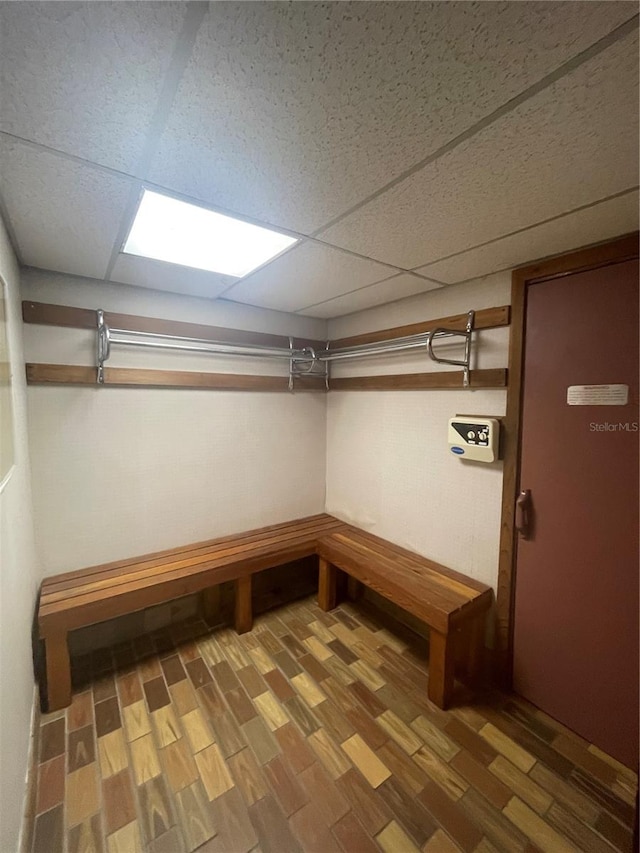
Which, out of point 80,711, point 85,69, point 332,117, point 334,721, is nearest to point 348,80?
point 332,117

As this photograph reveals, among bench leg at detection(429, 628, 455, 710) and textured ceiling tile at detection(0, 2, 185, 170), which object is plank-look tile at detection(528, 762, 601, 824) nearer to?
bench leg at detection(429, 628, 455, 710)

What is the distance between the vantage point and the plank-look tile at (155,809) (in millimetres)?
1197

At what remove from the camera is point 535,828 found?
1.23 metres

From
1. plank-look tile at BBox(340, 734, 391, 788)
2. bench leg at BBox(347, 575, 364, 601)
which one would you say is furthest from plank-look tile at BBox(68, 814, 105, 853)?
bench leg at BBox(347, 575, 364, 601)

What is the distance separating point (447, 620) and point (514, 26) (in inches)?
77.4

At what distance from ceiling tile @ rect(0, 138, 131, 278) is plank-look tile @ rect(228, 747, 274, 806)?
7.30ft

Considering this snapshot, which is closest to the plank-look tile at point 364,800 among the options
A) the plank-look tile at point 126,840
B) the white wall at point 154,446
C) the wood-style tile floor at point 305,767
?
the wood-style tile floor at point 305,767

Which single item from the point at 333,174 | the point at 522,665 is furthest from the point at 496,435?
the point at 333,174

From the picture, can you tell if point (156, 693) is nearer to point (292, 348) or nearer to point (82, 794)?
point (82, 794)

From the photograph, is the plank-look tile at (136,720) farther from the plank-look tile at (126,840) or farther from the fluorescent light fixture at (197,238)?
the fluorescent light fixture at (197,238)

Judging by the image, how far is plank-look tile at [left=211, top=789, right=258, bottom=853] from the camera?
1.17 meters

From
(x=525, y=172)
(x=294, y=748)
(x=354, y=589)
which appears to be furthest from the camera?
(x=354, y=589)

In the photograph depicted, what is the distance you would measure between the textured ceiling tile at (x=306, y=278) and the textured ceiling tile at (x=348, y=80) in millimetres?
577

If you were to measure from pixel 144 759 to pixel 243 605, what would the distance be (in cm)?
86
